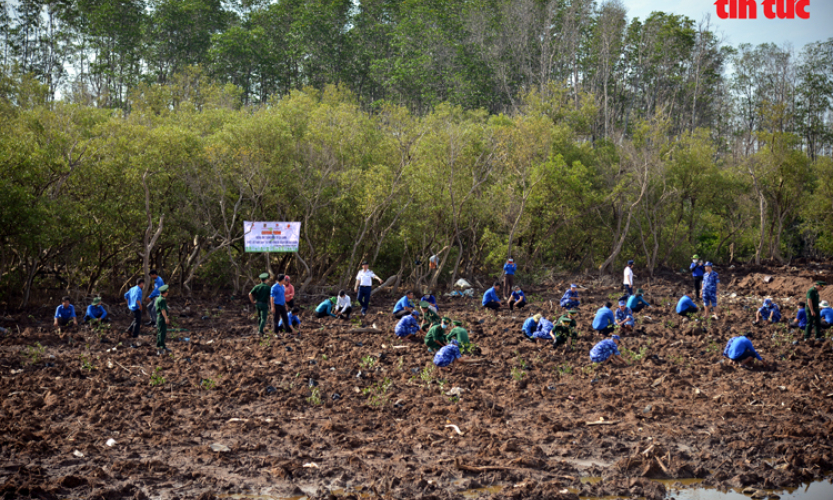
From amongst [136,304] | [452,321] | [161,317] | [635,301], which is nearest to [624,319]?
[635,301]

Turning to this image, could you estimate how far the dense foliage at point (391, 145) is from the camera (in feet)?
61.8

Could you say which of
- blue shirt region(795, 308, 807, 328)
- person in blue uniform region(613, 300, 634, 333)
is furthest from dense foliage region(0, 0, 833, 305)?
blue shirt region(795, 308, 807, 328)

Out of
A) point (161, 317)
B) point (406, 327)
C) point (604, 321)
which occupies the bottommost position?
point (406, 327)

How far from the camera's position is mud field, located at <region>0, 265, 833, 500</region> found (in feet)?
21.5

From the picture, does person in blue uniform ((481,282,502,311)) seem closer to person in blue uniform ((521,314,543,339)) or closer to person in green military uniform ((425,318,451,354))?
person in blue uniform ((521,314,543,339))

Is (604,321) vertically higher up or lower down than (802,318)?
higher up

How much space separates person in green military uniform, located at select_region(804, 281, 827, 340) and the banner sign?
49.7 ft

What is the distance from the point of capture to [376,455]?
7176 millimetres

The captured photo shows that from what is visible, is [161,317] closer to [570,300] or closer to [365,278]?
[365,278]

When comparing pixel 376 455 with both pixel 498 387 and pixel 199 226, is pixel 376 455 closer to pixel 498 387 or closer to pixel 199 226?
pixel 498 387

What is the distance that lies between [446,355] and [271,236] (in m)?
11.5

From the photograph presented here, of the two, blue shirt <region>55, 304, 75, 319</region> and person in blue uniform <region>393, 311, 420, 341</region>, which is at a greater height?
blue shirt <region>55, 304, 75, 319</region>

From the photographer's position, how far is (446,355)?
1116cm

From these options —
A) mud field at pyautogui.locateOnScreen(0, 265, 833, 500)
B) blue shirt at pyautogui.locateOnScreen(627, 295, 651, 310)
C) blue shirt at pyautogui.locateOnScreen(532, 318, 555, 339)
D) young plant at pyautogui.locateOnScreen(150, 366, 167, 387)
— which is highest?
blue shirt at pyautogui.locateOnScreen(627, 295, 651, 310)
